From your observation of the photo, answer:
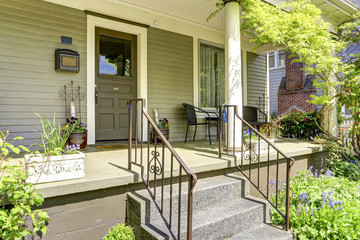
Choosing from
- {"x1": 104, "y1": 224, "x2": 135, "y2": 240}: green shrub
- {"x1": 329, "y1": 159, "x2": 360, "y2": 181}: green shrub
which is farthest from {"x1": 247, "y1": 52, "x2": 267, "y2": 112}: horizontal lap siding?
{"x1": 104, "y1": 224, "x2": 135, "y2": 240}: green shrub

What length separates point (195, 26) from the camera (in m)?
4.88

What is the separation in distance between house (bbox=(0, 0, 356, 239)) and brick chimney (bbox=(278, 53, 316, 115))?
5820mm

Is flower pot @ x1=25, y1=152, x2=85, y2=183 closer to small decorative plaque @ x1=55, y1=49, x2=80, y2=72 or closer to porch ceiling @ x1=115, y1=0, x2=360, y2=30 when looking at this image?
small decorative plaque @ x1=55, y1=49, x2=80, y2=72

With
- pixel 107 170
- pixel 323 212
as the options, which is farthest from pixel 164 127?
pixel 323 212

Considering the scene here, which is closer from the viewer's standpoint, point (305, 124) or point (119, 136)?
point (119, 136)

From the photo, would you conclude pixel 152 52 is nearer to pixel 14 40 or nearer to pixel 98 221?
pixel 14 40

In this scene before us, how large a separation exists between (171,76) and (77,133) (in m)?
2.07

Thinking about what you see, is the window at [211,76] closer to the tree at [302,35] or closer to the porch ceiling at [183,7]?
the porch ceiling at [183,7]

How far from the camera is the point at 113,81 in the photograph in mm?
4086

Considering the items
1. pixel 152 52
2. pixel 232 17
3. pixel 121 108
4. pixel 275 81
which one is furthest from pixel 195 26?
pixel 275 81

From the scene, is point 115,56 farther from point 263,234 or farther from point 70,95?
point 263,234

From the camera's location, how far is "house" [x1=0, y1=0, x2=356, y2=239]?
3.09m

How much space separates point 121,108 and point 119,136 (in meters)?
0.48

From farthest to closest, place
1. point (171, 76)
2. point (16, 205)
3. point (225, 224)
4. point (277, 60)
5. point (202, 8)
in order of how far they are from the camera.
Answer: point (277, 60) → point (171, 76) → point (202, 8) → point (225, 224) → point (16, 205)
